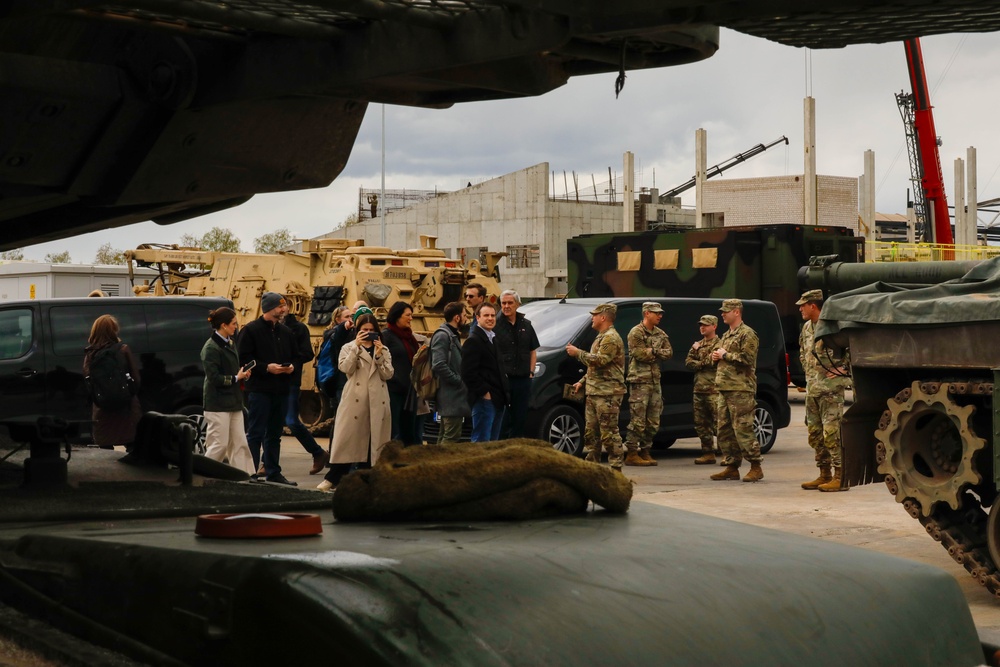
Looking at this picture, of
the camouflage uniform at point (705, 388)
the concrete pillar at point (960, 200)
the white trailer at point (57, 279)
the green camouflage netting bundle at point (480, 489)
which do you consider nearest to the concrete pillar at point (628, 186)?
Result: the concrete pillar at point (960, 200)

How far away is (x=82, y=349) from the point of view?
40.1ft

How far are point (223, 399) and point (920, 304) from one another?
5544 mm

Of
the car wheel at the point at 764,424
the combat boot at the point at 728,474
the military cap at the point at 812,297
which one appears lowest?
the combat boot at the point at 728,474

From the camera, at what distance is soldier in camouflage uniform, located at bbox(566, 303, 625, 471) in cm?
1211

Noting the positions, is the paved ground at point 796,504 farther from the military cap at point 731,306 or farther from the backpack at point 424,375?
the military cap at point 731,306

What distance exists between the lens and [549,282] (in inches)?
1457

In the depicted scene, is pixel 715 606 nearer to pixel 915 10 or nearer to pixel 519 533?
pixel 519 533

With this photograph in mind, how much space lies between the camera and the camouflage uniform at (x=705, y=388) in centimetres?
1280

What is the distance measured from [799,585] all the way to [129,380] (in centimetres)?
820

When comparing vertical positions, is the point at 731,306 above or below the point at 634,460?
above

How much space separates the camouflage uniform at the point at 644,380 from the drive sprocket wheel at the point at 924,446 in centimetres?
547

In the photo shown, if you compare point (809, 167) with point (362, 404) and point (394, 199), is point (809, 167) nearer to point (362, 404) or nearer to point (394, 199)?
point (394, 199)

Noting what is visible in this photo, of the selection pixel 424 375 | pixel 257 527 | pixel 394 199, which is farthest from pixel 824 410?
pixel 394 199

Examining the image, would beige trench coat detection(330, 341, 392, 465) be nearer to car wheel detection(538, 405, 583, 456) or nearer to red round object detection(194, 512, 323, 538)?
car wheel detection(538, 405, 583, 456)
